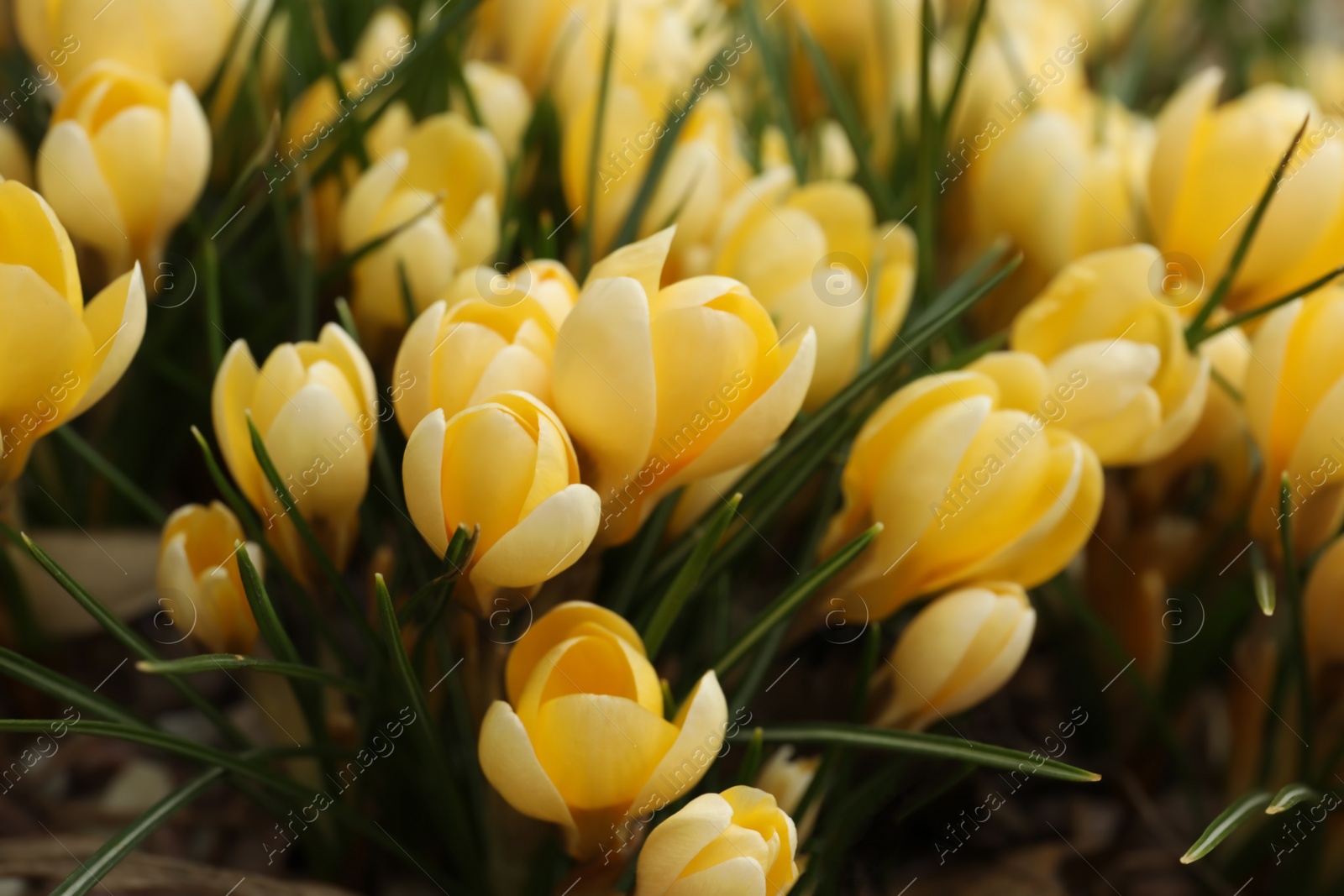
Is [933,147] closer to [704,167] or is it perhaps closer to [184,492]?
[704,167]

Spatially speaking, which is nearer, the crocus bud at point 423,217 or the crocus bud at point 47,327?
the crocus bud at point 47,327

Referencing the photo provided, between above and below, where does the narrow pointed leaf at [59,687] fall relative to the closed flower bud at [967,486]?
above

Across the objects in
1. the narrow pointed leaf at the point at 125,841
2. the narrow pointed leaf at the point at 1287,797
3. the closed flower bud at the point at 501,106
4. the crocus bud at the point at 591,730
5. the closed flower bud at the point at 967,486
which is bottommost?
the narrow pointed leaf at the point at 1287,797

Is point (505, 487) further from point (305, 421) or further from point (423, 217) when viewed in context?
point (423, 217)

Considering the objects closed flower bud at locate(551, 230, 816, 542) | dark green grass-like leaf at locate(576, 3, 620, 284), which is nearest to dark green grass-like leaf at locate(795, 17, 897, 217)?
dark green grass-like leaf at locate(576, 3, 620, 284)

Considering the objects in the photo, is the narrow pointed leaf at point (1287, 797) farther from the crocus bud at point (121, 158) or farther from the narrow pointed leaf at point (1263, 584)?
the crocus bud at point (121, 158)

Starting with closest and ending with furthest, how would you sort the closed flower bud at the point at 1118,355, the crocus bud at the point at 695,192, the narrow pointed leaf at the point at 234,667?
the narrow pointed leaf at the point at 234,667 < the closed flower bud at the point at 1118,355 < the crocus bud at the point at 695,192

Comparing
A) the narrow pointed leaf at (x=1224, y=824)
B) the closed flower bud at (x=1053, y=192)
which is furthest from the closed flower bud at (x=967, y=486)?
the closed flower bud at (x=1053, y=192)
